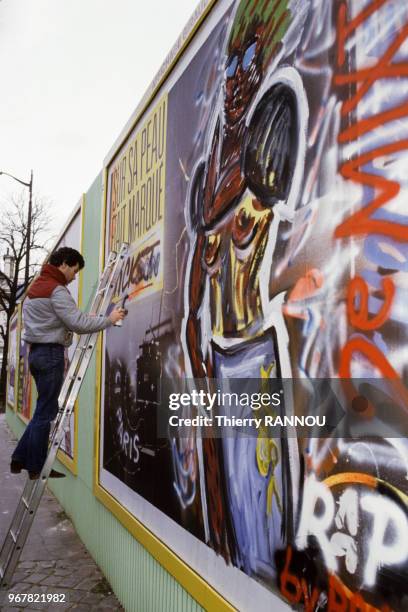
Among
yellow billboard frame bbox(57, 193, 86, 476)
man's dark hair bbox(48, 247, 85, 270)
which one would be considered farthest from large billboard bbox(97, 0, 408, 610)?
yellow billboard frame bbox(57, 193, 86, 476)

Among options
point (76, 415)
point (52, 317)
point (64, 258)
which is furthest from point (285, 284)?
point (76, 415)

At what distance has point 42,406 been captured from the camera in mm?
4094

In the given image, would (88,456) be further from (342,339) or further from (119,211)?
(342,339)

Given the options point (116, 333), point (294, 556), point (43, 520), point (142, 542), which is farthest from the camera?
point (43, 520)

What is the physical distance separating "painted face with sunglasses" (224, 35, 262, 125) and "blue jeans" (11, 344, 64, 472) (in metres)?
2.33

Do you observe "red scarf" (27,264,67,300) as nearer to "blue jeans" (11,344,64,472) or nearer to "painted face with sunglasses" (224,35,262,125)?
"blue jeans" (11,344,64,472)

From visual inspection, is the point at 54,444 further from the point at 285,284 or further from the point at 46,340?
the point at 285,284

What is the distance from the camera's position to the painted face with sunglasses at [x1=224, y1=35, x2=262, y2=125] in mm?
2551

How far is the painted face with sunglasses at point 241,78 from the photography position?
2.55 metres

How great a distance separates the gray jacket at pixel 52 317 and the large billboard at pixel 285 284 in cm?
64

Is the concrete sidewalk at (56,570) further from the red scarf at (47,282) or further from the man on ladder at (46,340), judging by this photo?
the red scarf at (47,282)

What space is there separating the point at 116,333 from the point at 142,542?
6.00 feet

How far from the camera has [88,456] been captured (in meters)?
5.63

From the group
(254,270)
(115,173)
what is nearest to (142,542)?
(254,270)
